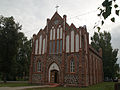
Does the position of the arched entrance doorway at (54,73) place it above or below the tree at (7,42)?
below

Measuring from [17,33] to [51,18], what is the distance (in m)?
9.83

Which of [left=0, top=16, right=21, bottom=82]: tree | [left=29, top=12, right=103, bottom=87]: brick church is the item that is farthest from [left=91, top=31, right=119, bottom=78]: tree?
[left=0, top=16, right=21, bottom=82]: tree

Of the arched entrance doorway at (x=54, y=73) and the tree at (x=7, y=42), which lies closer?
the arched entrance doorway at (x=54, y=73)

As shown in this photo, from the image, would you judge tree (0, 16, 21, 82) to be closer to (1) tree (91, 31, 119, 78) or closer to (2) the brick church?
A: (2) the brick church

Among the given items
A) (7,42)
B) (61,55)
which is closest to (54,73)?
(61,55)

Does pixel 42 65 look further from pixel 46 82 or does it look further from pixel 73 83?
pixel 73 83

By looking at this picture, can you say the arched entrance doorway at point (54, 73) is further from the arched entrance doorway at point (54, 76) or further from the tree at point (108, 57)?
the tree at point (108, 57)

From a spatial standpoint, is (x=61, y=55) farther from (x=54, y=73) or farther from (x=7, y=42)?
(x=7, y=42)

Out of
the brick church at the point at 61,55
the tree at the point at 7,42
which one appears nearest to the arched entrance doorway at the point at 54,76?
the brick church at the point at 61,55

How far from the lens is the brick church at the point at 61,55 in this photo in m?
23.6

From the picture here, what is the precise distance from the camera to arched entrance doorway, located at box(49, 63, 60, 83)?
25.5 metres

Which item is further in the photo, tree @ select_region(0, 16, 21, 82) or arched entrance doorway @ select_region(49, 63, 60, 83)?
tree @ select_region(0, 16, 21, 82)

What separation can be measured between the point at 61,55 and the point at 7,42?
1354 cm

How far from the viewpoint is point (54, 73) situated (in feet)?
85.1
